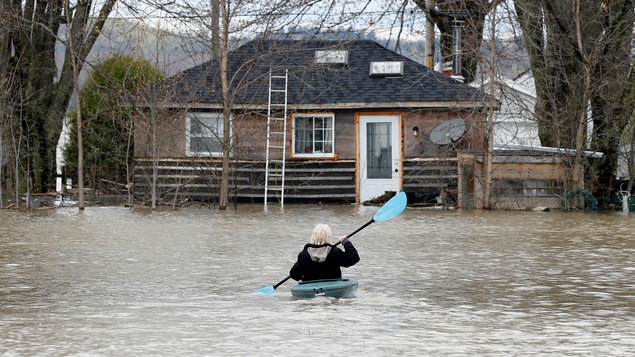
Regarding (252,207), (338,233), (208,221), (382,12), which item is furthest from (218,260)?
(382,12)

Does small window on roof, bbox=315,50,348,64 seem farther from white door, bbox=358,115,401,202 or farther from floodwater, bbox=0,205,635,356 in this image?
floodwater, bbox=0,205,635,356

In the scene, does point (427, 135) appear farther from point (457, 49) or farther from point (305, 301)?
point (305, 301)

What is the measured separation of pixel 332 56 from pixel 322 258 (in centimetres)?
2045

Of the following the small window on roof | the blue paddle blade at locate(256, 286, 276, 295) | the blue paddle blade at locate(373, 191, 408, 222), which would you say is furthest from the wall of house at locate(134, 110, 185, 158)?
the blue paddle blade at locate(256, 286, 276, 295)

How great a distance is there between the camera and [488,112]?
28.1m

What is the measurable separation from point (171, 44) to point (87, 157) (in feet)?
20.9

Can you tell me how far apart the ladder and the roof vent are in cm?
238

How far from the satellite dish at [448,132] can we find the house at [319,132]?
1.0 inches

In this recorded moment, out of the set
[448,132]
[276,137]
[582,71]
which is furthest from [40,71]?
[582,71]

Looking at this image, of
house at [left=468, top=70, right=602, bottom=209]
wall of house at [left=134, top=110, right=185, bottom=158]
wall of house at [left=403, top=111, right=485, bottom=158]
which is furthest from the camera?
wall of house at [left=403, top=111, right=485, bottom=158]

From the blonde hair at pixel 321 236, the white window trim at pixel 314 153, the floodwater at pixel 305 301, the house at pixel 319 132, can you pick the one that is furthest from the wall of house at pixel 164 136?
the blonde hair at pixel 321 236

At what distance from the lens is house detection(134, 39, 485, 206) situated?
1168 inches

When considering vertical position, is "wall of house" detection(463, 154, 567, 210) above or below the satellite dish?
below

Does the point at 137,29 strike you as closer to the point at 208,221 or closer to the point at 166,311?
the point at 208,221
